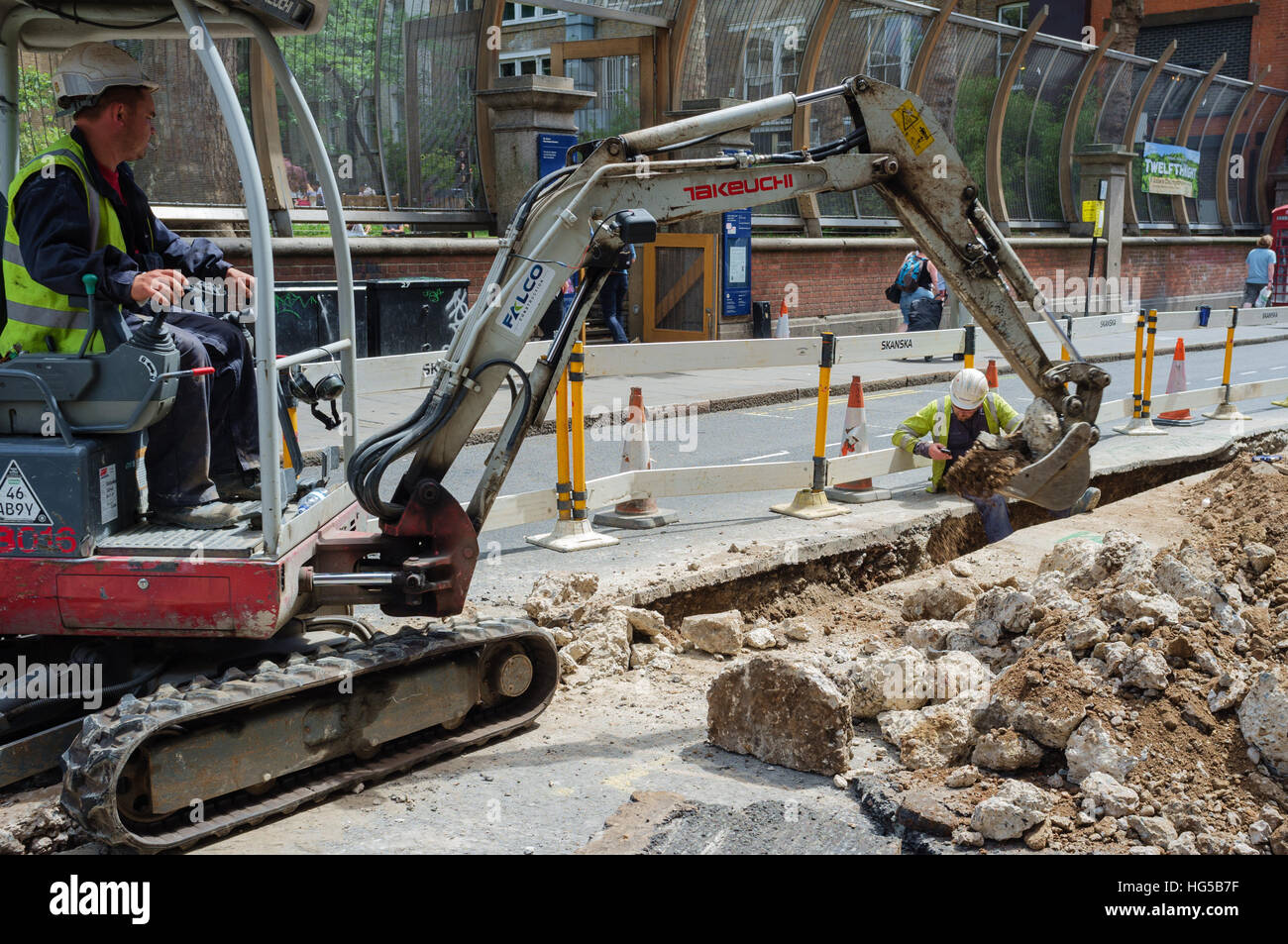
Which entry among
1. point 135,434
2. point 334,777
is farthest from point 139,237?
point 334,777

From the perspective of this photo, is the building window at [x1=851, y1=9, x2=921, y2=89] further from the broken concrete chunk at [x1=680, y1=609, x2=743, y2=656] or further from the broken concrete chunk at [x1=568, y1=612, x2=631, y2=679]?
the broken concrete chunk at [x1=568, y1=612, x2=631, y2=679]

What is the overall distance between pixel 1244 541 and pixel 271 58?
5.50 m

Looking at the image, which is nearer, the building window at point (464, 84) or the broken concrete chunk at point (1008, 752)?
the broken concrete chunk at point (1008, 752)

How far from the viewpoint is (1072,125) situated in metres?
26.8

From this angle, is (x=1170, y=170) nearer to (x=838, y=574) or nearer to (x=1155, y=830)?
(x=838, y=574)

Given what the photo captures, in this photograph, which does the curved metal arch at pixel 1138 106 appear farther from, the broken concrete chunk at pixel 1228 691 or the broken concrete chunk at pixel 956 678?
the broken concrete chunk at pixel 1228 691

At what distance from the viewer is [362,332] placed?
13492 mm

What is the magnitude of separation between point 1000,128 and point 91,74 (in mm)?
22437

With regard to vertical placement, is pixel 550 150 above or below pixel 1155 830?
above

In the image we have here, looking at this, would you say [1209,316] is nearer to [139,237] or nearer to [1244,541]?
[1244,541]

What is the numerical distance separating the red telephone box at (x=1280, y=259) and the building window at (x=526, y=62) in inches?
678

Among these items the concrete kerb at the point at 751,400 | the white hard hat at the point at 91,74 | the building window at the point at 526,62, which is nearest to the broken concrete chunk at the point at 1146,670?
the white hard hat at the point at 91,74

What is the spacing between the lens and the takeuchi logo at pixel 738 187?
541cm

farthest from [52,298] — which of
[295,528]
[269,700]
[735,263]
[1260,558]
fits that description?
[735,263]
